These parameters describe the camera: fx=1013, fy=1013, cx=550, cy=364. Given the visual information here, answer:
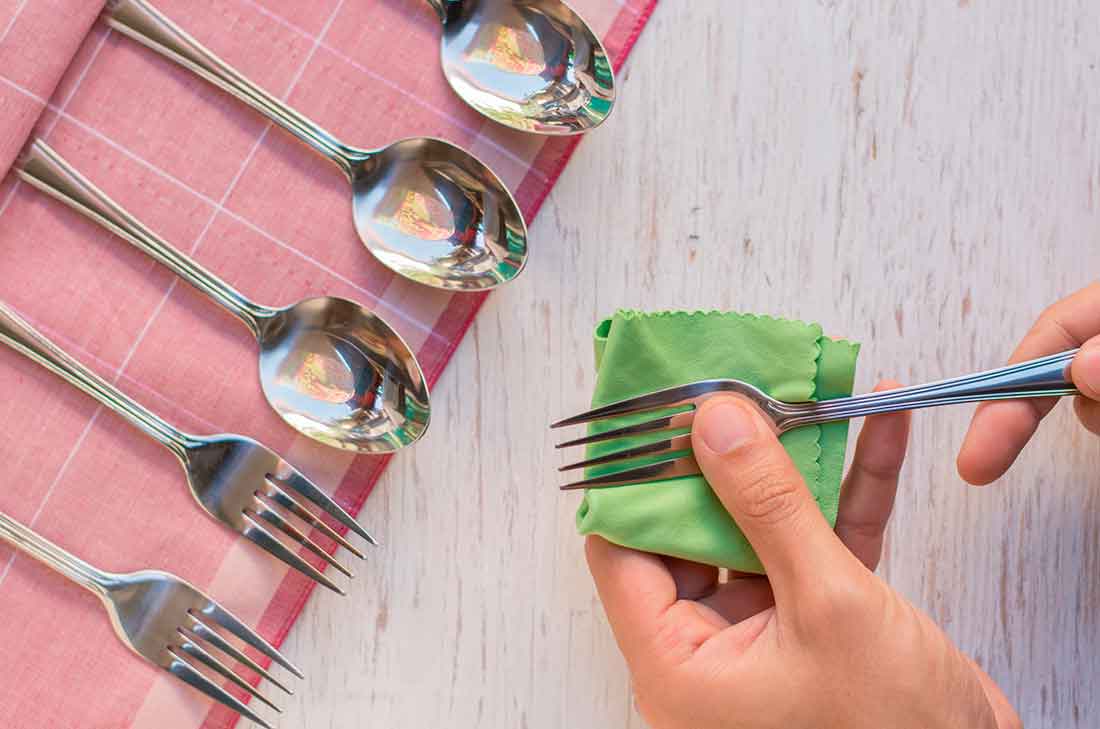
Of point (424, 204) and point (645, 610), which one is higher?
point (424, 204)

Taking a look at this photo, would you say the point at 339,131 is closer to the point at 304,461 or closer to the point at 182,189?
the point at 182,189

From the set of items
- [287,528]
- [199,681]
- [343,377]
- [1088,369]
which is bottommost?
[199,681]

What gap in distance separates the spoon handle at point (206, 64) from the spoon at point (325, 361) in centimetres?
9

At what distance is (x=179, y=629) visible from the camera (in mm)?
644

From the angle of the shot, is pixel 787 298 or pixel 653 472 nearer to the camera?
pixel 653 472

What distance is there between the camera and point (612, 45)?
2.26 feet

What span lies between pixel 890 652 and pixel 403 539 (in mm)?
320

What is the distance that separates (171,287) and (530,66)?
0.90 feet

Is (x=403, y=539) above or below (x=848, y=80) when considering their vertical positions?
below

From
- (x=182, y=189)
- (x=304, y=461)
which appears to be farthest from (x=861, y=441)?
(x=182, y=189)

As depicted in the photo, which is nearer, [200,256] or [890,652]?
[890,652]

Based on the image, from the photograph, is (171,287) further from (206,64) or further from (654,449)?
(654,449)

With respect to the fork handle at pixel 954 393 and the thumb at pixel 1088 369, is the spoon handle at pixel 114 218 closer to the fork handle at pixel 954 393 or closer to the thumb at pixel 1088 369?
the fork handle at pixel 954 393

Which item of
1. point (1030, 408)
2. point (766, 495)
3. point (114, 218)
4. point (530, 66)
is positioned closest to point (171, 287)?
point (114, 218)
